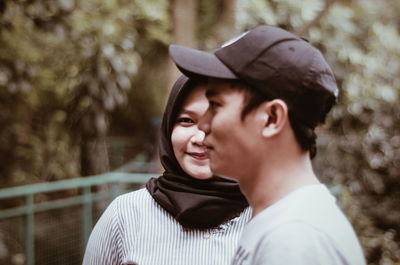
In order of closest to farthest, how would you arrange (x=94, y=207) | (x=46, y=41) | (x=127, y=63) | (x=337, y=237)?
(x=337, y=237), (x=94, y=207), (x=127, y=63), (x=46, y=41)

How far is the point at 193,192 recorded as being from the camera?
2068mm

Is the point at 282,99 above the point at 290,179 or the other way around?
above

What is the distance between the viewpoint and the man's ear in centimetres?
130

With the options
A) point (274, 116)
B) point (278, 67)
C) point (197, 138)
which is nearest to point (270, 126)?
point (274, 116)

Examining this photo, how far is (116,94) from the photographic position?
6.54m

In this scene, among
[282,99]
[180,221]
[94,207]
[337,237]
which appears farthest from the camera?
[94,207]

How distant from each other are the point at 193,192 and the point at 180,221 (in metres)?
0.11

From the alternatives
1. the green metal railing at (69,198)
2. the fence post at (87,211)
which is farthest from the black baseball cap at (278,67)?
the fence post at (87,211)

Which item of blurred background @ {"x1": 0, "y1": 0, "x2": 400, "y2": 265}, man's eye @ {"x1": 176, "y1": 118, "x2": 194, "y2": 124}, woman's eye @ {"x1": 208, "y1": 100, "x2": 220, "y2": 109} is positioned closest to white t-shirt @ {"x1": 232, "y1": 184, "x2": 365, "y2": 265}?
woman's eye @ {"x1": 208, "y1": 100, "x2": 220, "y2": 109}

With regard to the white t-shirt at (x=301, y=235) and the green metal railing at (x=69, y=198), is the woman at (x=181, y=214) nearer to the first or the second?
the white t-shirt at (x=301, y=235)

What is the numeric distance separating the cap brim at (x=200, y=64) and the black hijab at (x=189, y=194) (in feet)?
1.54

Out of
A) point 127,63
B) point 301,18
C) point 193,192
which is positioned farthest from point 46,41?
point 193,192

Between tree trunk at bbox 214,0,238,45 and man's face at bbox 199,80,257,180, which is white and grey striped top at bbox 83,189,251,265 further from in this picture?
tree trunk at bbox 214,0,238,45

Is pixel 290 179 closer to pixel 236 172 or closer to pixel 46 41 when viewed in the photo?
pixel 236 172
